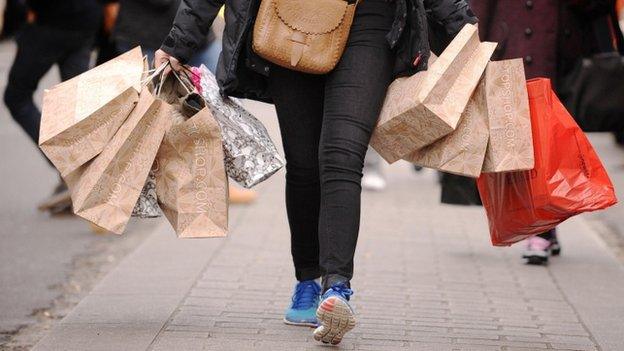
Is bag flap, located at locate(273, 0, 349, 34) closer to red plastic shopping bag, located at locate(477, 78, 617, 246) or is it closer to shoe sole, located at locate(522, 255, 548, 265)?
red plastic shopping bag, located at locate(477, 78, 617, 246)

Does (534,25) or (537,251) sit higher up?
(534,25)

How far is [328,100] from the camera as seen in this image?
4.59 m

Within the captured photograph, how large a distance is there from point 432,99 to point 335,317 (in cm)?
80

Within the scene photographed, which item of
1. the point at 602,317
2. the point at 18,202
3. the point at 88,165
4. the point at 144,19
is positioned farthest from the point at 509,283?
the point at 18,202

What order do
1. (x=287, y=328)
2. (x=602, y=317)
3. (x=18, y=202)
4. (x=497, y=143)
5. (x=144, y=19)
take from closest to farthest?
(x=497, y=143), (x=287, y=328), (x=602, y=317), (x=144, y=19), (x=18, y=202)

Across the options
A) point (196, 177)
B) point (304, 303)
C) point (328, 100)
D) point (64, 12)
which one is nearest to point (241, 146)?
point (196, 177)

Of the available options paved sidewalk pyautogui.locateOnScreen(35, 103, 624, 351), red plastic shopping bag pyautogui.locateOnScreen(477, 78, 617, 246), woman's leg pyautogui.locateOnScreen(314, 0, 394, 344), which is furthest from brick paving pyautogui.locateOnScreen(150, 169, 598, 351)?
red plastic shopping bag pyautogui.locateOnScreen(477, 78, 617, 246)

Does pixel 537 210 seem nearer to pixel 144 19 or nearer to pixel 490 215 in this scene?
pixel 490 215

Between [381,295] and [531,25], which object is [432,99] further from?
[531,25]

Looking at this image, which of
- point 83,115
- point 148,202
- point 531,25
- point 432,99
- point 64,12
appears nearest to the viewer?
point 432,99

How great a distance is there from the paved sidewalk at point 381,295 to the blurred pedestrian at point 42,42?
1.28m

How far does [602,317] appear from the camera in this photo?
5.38 m

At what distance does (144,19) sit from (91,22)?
1.50ft

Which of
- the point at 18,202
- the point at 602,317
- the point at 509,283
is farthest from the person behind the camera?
the point at 18,202
